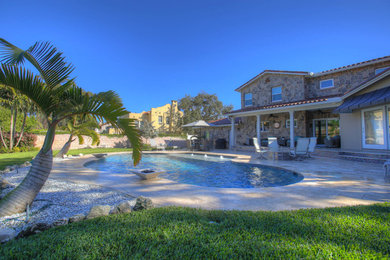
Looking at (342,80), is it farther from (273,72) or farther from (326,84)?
(273,72)

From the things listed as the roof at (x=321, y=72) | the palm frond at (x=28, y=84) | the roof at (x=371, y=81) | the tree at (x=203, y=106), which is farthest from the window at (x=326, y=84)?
the tree at (x=203, y=106)

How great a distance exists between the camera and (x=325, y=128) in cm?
1584

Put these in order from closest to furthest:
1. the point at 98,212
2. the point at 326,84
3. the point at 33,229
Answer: the point at 33,229
the point at 98,212
the point at 326,84

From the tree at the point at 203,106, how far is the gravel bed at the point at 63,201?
31658mm

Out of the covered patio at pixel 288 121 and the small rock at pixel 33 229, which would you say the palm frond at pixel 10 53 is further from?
the covered patio at pixel 288 121

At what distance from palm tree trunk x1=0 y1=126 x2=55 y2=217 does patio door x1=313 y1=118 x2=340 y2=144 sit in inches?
703

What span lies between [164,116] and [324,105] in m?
26.3

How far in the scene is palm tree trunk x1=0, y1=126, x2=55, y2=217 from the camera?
10.8ft

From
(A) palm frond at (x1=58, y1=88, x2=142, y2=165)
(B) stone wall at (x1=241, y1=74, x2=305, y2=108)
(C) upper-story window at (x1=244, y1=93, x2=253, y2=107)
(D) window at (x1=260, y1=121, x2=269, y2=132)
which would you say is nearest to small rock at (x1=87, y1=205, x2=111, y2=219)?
(A) palm frond at (x1=58, y1=88, x2=142, y2=165)

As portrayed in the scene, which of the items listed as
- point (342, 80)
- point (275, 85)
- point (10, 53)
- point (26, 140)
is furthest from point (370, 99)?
point (26, 140)

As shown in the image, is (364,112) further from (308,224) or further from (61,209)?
(61,209)

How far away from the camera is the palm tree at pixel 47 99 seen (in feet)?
10.9

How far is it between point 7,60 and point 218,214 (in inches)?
178

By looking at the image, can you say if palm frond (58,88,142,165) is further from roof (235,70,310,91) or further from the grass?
roof (235,70,310,91)
